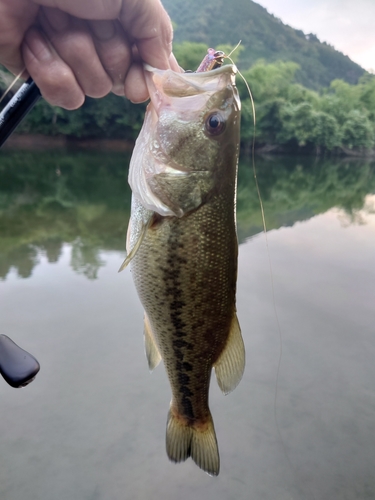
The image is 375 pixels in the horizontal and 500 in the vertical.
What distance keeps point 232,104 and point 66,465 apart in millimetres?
2787

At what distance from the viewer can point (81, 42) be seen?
1.19 metres

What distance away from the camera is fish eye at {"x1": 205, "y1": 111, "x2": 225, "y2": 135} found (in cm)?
130

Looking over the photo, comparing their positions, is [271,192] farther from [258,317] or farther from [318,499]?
[318,499]

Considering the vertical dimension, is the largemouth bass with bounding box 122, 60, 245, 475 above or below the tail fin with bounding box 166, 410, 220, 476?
above

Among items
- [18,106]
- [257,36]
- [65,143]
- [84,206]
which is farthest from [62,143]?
[257,36]

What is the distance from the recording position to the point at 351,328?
4.93 m

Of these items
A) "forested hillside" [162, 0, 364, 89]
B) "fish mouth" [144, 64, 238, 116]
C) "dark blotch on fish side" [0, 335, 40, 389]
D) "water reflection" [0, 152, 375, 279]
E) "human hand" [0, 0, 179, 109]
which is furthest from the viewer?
"forested hillside" [162, 0, 364, 89]

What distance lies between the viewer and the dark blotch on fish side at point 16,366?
1413 millimetres

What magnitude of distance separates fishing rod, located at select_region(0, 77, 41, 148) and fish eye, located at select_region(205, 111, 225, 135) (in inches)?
23.9

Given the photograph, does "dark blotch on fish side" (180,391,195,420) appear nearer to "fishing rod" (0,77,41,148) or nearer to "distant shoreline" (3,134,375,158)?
"fishing rod" (0,77,41,148)

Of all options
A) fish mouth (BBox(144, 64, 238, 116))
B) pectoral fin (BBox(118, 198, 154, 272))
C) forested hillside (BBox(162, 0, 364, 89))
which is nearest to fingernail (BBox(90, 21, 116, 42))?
fish mouth (BBox(144, 64, 238, 116))

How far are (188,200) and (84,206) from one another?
9.27 meters

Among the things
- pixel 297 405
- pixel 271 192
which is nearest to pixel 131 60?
pixel 297 405

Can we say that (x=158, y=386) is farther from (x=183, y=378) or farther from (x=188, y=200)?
(x=188, y=200)
